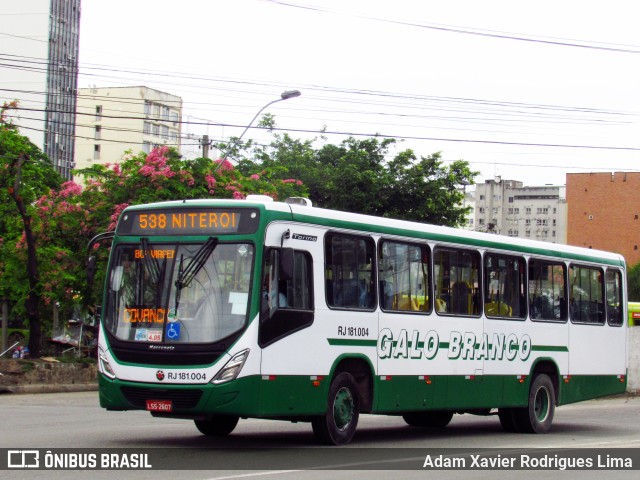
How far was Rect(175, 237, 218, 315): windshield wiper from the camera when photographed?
13.1 m

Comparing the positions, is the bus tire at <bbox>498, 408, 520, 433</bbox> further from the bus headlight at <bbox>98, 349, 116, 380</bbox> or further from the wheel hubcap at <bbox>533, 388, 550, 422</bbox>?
the bus headlight at <bbox>98, 349, 116, 380</bbox>

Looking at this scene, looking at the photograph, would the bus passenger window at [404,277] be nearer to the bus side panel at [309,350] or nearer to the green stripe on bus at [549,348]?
the bus side panel at [309,350]

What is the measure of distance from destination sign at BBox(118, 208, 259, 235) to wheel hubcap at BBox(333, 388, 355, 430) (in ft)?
8.56

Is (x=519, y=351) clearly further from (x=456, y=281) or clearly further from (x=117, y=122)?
(x=117, y=122)

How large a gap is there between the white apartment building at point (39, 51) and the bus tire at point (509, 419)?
9259 centimetres

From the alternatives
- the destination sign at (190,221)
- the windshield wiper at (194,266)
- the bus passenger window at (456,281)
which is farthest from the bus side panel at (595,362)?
the windshield wiper at (194,266)

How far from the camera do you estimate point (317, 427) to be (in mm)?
13961

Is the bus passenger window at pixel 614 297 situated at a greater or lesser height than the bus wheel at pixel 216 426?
greater

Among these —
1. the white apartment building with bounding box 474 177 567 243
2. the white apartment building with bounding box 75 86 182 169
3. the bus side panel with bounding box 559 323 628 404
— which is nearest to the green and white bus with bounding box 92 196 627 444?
the bus side panel with bounding box 559 323 628 404

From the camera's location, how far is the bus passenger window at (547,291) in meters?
18.6

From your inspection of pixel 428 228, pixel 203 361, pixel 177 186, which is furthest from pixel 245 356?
pixel 177 186

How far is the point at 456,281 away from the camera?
16.7m

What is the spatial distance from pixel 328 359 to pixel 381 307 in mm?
1436
